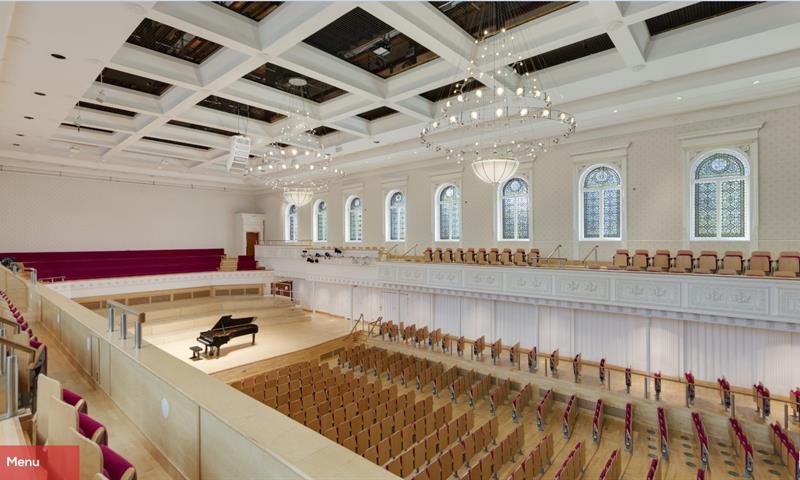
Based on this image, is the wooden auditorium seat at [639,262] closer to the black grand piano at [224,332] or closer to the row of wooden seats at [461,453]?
the row of wooden seats at [461,453]

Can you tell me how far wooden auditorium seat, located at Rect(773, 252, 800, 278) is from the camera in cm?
694

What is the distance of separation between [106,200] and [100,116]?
736 cm

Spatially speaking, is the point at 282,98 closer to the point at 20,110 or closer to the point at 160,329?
the point at 20,110

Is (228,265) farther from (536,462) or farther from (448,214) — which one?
(536,462)

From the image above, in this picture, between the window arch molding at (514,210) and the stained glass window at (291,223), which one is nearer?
the window arch molding at (514,210)

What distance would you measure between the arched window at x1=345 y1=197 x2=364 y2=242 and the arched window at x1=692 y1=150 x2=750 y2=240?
460 inches

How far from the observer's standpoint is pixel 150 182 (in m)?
17.1

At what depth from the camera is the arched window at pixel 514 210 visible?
12.0 m

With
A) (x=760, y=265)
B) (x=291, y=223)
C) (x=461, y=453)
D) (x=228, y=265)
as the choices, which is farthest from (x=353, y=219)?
(x=760, y=265)

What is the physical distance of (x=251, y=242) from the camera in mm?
20594

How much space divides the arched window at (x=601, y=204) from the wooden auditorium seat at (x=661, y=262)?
5.25 ft

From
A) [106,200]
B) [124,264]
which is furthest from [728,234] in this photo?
[106,200]

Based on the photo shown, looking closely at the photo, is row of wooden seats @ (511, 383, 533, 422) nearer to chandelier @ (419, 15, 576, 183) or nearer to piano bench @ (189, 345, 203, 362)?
chandelier @ (419, 15, 576, 183)

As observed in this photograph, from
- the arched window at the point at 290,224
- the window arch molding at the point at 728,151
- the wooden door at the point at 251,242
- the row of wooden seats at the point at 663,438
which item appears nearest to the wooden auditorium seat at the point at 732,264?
the window arch molding at the point at 728,151
